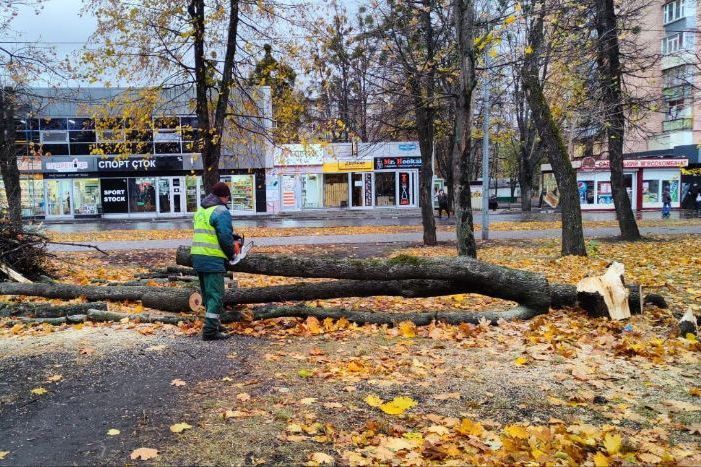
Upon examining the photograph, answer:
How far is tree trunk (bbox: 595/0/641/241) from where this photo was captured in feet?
50.2

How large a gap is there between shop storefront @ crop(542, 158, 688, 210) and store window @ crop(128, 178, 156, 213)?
2800 centimetres

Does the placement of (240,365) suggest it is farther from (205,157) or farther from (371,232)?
(371,232)

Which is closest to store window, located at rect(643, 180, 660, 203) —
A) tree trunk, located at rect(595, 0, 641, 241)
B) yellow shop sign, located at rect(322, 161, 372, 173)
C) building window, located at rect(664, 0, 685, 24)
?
building window, located at rect(664, 0, 685, 24)

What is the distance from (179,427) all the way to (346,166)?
40155mm

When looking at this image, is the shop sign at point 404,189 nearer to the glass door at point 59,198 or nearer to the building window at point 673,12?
the building window at point 673,12

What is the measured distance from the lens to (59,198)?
1588 inches

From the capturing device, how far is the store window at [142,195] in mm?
40594

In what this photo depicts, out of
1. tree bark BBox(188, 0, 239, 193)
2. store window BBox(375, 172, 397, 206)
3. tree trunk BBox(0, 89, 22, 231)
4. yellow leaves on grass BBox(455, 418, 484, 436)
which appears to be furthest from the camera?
store window BBox(375, 172, 397, 206)

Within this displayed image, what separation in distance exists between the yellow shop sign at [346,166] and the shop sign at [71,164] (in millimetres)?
16663

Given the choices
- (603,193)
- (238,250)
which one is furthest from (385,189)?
(238,250)

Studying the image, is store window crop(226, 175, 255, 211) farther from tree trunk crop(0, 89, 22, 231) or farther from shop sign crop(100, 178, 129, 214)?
tree trunk crop(0, 89, 22, 231)

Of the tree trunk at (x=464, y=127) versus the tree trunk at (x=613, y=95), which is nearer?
the tree trunk at (x=464, y=127)

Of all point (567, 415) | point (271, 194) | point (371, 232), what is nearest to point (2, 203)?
point (567, 415)

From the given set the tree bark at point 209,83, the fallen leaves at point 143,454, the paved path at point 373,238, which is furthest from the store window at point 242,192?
the fallen leaves at point 143,454
